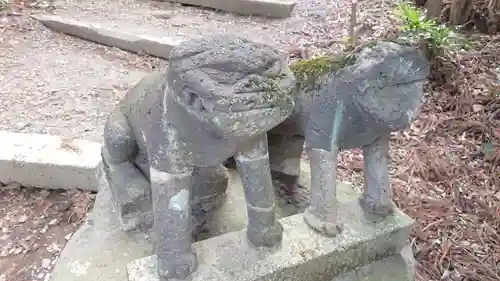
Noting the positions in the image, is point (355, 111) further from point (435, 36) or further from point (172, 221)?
point (435, 36)

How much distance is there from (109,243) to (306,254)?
25.9 inches

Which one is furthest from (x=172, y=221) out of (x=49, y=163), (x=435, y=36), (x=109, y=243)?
(x=435, y=36)

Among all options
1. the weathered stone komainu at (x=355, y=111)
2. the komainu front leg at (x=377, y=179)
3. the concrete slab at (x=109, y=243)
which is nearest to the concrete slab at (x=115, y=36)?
the concrete slab at (x=109, y=243)

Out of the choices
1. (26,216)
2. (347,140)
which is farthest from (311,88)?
(26,216)

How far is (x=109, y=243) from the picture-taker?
1.80 metres

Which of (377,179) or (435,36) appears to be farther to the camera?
(435,36)

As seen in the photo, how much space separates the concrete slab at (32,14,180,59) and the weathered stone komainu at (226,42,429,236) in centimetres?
220

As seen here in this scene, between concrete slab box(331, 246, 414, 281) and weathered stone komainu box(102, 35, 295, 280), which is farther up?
weathered stone komainu box(102, 35, 295, 280)

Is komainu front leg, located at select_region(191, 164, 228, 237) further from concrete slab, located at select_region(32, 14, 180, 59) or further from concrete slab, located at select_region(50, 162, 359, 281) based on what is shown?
concrete slab, located at select_region(32, 14, 180, 59)

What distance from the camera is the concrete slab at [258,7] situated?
4195mm

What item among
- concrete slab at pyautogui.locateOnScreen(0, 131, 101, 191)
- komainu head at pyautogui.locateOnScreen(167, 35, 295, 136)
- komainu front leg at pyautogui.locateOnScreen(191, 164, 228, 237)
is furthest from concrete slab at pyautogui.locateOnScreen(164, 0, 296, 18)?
komainu head at pyautogui.locateOnScreen(167, 35, 295, 136)

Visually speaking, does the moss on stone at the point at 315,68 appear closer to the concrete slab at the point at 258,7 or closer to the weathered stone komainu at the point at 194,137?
the weathered stone komainu at the point at 194,137

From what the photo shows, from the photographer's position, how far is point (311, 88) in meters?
1.55

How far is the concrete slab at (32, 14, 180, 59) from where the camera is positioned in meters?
3.79
